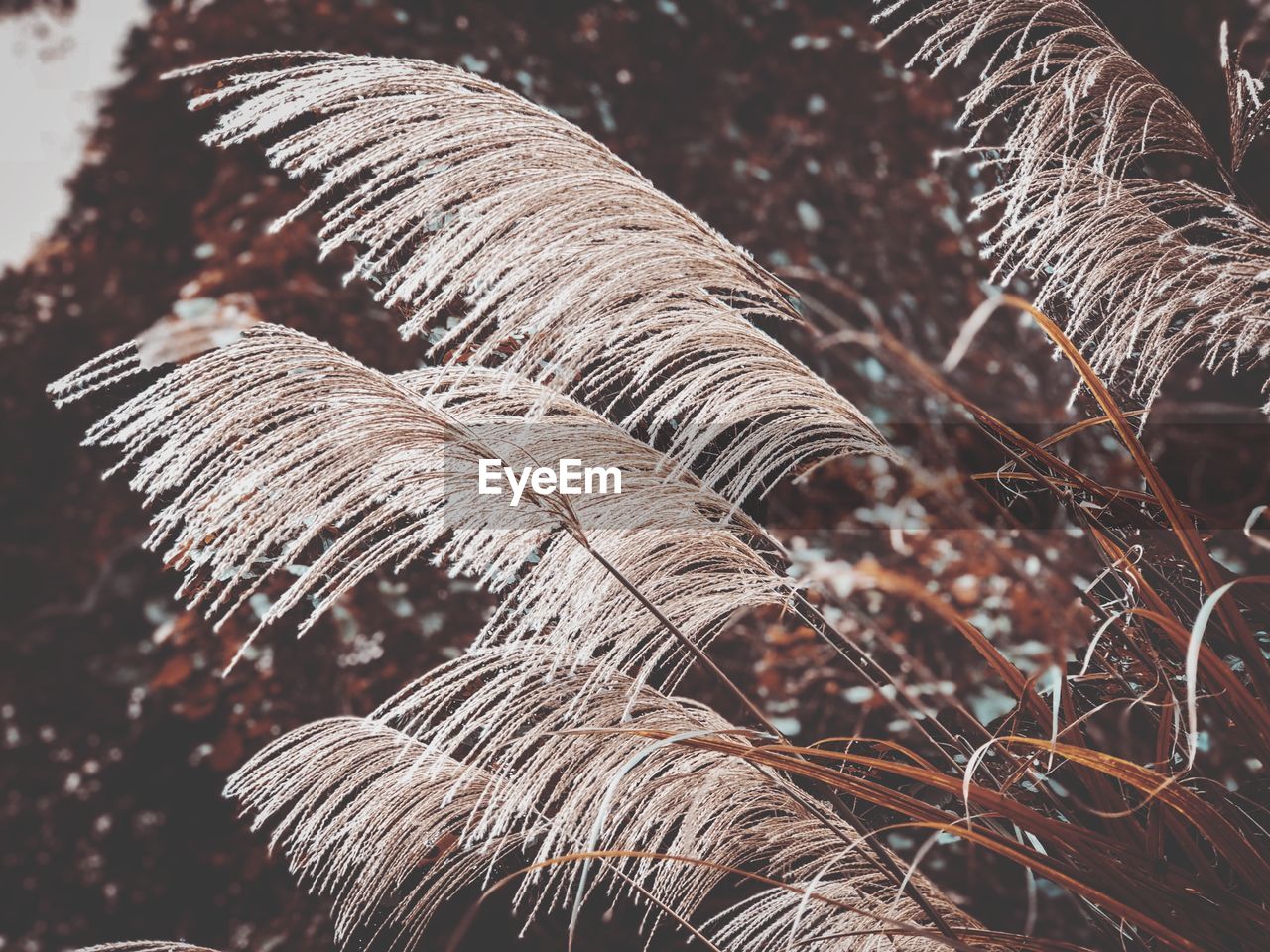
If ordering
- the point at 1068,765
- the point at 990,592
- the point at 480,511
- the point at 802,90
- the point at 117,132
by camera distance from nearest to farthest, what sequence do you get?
1. the point at 480,511
2. the point at 1068,765
3. the point at 990,592
4. the point at 802,90
5. the point at 117,132

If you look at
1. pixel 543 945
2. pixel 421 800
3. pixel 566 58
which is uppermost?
pixel 566 58

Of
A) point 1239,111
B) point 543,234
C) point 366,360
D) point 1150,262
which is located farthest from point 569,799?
point 366,360

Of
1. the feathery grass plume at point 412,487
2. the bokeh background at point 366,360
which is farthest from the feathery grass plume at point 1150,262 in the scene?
the bokeh background at point 366,360

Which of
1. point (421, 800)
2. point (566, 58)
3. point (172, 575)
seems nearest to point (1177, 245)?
point (421, 800)

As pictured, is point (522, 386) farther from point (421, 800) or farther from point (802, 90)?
point (802, 90)

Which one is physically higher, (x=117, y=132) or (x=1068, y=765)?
(x=117, y=132)

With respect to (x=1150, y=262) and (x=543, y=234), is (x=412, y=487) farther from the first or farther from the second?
(x=1150, y=262)

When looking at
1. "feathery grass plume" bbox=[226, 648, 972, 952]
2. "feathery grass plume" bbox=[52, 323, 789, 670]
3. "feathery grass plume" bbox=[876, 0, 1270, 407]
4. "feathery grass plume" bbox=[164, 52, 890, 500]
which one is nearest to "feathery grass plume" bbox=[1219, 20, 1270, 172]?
"feathery grass plume" bbox=[876, 0, 1270, 407]

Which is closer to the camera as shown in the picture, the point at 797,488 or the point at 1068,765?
the point at 1068,765
